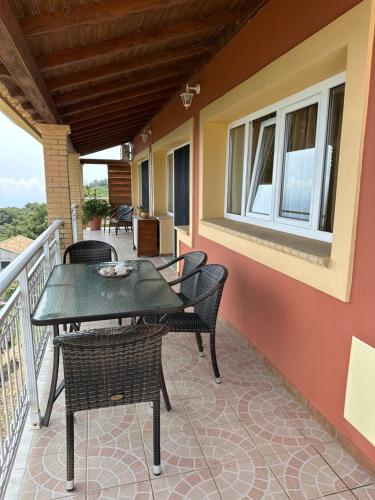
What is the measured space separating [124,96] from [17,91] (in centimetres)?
144

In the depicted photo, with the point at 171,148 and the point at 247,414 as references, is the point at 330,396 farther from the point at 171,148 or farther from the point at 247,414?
the point at 171,148

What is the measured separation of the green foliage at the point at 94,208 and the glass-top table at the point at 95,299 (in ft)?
26.6

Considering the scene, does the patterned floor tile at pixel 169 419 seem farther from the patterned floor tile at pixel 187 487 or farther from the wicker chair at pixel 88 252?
the wicker chair at pixel 88 252

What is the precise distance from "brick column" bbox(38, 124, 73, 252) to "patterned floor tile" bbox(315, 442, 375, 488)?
3.75 metres

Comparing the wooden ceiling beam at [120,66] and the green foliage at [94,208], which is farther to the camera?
the green foliage at [94,208]

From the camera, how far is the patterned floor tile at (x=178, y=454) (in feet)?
5.36

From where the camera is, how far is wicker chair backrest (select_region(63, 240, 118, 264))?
3.22 meters

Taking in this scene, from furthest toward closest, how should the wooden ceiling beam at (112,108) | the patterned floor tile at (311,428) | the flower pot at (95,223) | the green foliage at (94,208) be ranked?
the flower pot at (95,223) < the green foliage at (94,208) < the wooden ceiling beam at (112,108) < the patterned floor tile at (311,428)

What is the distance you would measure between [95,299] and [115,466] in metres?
0.84

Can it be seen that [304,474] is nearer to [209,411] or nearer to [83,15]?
[209,411]

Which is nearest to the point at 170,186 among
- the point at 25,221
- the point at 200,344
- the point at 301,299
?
the point at 25,221

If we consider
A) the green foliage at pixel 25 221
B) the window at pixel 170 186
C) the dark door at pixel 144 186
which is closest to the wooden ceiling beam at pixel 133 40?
the window at pixel 170 186

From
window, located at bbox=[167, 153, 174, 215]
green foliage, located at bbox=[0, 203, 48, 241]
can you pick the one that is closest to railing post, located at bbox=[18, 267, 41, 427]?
window, located at bbox=[167, 153, 174, 215]

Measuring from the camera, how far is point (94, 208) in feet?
33.7
